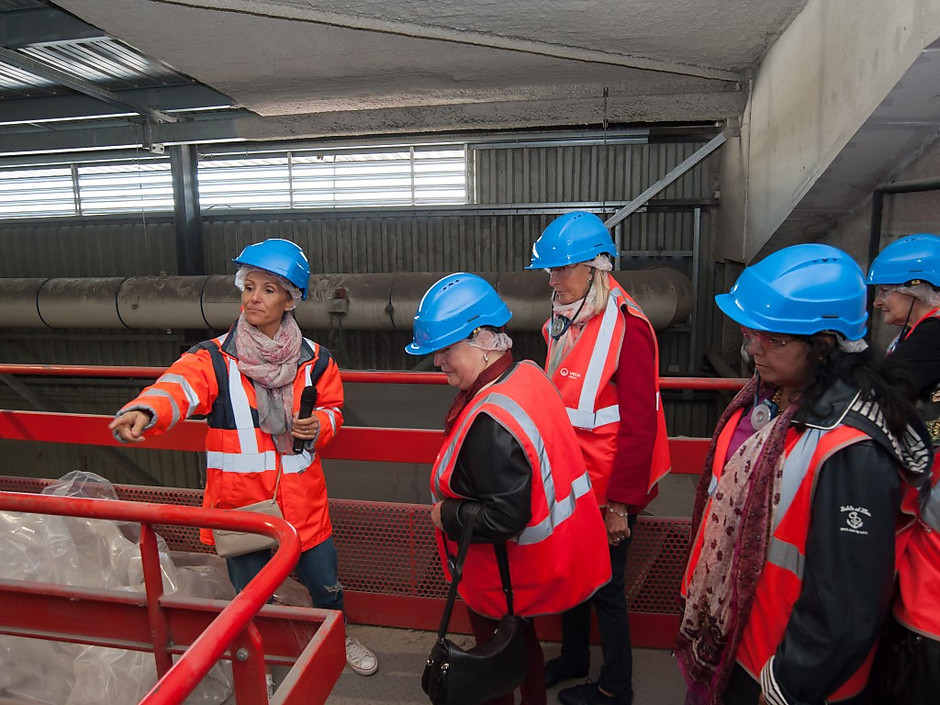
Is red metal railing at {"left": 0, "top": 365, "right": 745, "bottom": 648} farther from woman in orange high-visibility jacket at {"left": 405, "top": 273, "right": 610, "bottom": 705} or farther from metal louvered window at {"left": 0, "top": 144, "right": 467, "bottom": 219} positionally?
metal louvered window at {"left": 0, "top": 144, "right": 467, "bottom": 219}

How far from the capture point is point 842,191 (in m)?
4.04

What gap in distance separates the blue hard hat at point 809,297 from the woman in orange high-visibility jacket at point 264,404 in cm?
157

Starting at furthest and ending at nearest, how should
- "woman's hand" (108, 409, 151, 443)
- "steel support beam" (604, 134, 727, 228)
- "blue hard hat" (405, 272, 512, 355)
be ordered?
"steel support beam" (604, 134, 727, 228)
"woman's hand" (108, 409, 151, 443)
"blue hard hat" (405, 272, 512, 355)

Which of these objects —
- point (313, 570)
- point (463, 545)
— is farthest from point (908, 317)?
point (313, 570)

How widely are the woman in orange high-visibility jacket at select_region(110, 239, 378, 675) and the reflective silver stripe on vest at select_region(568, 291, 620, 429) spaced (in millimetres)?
971

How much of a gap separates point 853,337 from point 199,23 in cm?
381

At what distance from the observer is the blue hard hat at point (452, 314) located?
1.71 m

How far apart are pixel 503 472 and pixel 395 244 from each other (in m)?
7.07

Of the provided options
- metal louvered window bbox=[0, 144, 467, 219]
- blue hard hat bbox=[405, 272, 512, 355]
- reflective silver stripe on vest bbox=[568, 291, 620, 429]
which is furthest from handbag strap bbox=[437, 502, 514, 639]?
metal louvered window bbox=[0, 144, 467, 219]

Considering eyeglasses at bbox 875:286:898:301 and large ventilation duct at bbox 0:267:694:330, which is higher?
eyeglasses at bbox 875:286:898:301

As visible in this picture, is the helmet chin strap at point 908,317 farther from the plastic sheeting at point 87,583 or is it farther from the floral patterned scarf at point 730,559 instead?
the plastic sheeting at point 87,583

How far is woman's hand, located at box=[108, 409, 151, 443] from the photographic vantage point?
6.14 feet

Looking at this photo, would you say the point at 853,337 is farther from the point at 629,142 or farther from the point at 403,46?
the point at 629,142

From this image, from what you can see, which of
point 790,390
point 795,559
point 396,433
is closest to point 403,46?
point 396,433
